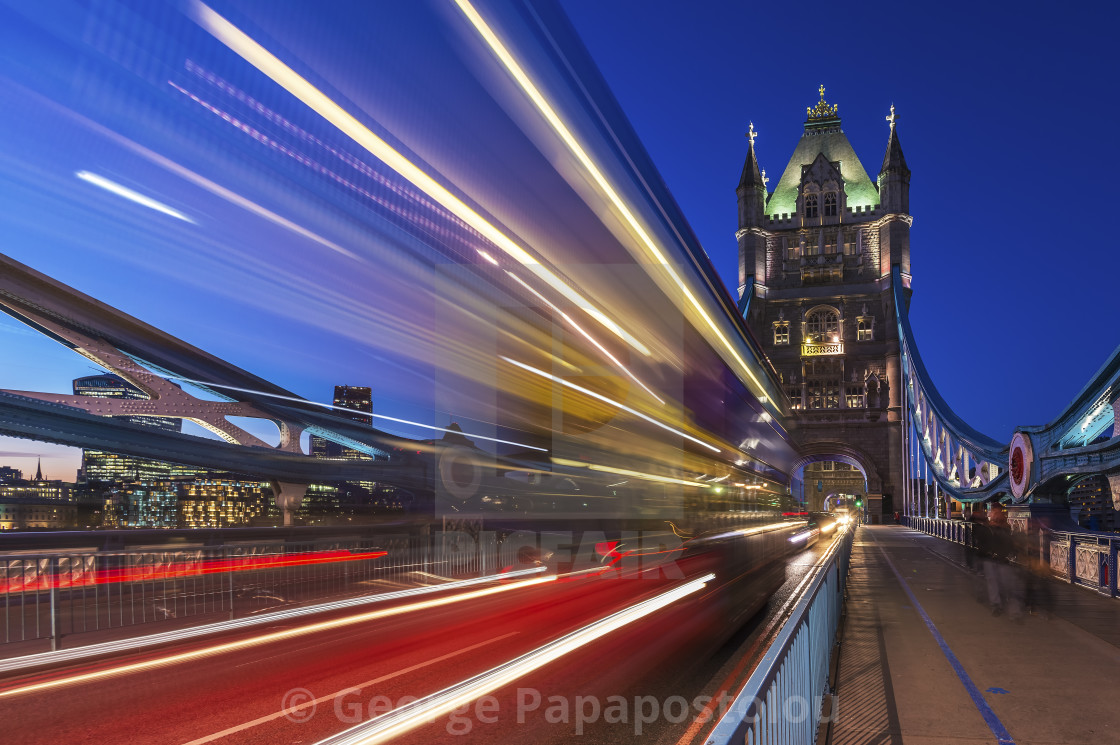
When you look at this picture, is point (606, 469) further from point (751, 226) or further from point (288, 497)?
point (751, 226)

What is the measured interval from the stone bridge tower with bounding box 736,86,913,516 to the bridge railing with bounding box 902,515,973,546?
26.6 metres

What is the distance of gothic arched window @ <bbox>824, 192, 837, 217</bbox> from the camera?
86250 mm

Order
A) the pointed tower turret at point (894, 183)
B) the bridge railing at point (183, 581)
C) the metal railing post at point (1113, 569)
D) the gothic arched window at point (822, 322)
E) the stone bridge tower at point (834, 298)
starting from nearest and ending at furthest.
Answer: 1. the bridge railing at point (183, 581)
2. the metal railing post at point (1113, 569)
3. the stone bridge tower at point (834, 298)
4. the gothic arched window at point (822, 322)
5. the pointed tower turret at point (894, 183)

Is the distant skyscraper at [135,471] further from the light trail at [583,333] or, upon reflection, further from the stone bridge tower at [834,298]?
the stone bridge tower at [834,298]

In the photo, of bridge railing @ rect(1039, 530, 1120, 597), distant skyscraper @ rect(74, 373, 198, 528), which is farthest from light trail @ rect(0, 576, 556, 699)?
distant skyscraper @ rect(74, 373, 198, 528)

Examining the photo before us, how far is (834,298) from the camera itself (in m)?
80.6

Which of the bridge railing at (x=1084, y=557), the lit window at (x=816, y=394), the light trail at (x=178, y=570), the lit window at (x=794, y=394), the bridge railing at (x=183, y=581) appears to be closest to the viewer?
the bridge railing at (x=183, y=581)

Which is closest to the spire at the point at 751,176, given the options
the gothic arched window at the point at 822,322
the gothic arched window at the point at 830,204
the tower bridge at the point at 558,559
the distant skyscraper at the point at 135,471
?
the gothic arched window at the point at 830,204

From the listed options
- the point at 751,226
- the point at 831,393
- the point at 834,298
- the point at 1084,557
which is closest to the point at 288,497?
the point at 1084,557

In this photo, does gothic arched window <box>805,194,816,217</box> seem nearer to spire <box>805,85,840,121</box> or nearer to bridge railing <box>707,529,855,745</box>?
spire <box>805,85,840,121</box>

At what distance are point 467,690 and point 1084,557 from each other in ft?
46.6

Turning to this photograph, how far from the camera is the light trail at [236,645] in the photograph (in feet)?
25.2

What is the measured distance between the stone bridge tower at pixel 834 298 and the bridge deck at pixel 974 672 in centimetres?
6589

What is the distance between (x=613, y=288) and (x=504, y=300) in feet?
6.90
